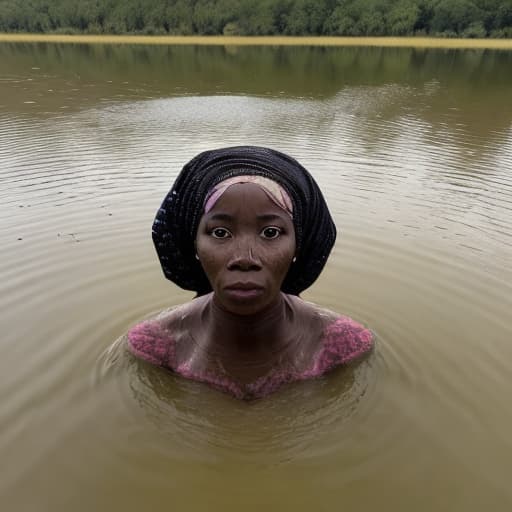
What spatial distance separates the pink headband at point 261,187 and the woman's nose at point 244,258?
0.76 ft

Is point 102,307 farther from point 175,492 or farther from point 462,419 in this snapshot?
point 462,419

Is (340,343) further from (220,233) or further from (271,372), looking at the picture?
(220,233)

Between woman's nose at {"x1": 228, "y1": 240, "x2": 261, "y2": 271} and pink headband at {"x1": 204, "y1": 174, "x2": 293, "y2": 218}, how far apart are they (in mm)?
233

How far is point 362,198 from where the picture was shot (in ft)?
21.8

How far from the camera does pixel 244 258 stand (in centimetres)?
218

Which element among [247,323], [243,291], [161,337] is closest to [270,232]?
[243,291]

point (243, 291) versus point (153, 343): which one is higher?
point (243, 291)

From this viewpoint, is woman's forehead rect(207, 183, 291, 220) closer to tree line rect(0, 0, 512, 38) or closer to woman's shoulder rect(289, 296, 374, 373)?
woman's shoulder rect(289, 296, 374, 373)

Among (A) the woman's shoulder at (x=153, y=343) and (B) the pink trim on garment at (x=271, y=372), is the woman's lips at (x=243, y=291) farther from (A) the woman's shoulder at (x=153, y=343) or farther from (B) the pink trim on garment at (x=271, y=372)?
(A) the woman's shoulder at (x=153, y=343)

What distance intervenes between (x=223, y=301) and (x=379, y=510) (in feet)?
3.80

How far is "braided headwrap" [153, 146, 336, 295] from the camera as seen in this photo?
2.38m

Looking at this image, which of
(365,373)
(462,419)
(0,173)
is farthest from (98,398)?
(0,173)

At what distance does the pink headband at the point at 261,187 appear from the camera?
7.45ft

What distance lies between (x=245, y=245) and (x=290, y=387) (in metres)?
0.99
